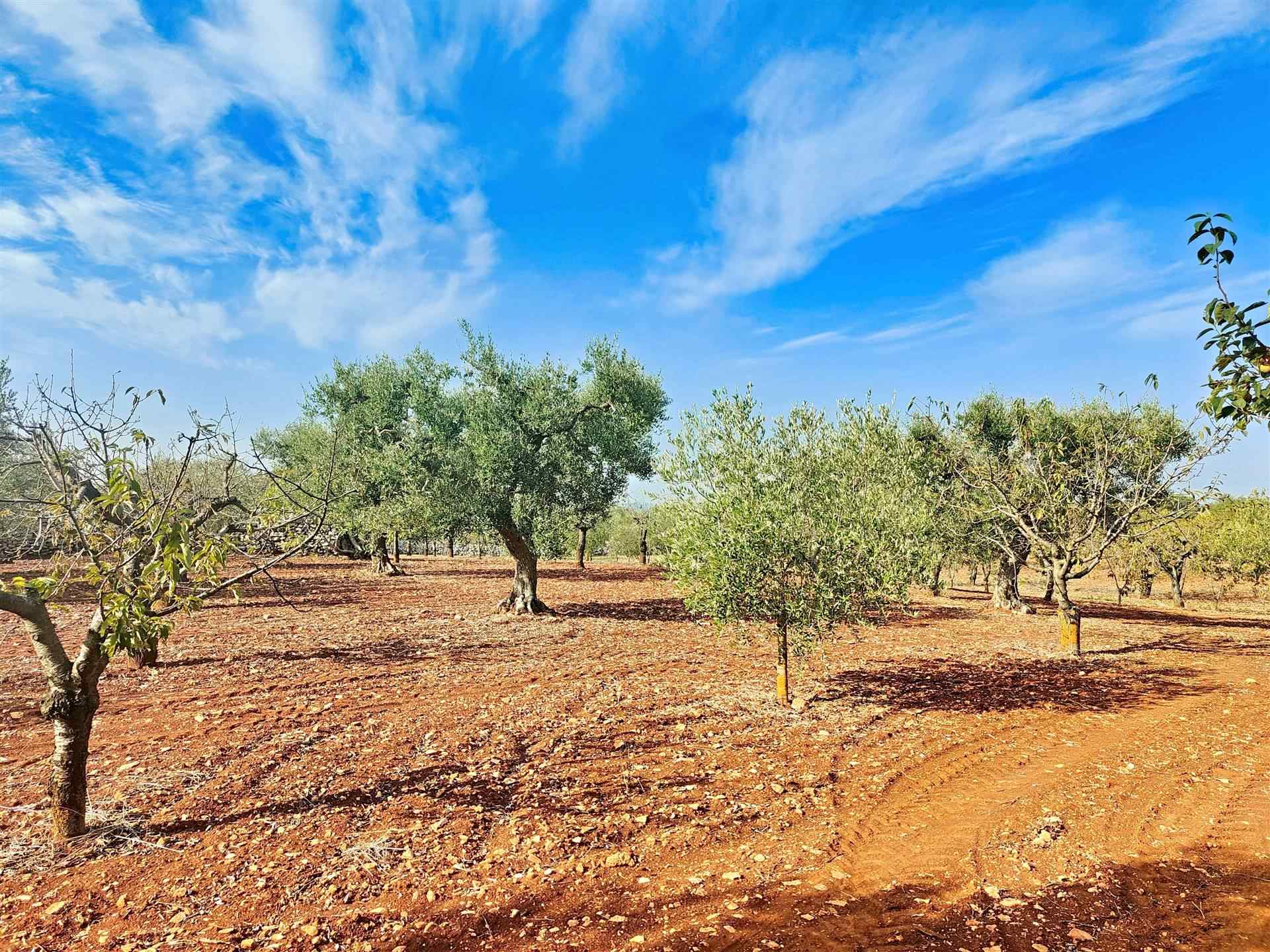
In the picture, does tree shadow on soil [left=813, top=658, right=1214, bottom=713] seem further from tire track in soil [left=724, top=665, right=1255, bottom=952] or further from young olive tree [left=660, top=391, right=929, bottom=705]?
young olive tree [left=660, top=391, right=929, bottom=705]

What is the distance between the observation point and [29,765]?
947 cm

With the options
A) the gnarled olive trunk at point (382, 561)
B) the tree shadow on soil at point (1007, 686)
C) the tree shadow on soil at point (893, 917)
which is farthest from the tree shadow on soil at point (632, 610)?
the gnarled olive trunk at point (382, 561)

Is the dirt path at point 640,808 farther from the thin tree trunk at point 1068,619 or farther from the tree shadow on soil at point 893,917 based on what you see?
the thin tree trunk at point 1068,619

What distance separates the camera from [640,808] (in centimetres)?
848

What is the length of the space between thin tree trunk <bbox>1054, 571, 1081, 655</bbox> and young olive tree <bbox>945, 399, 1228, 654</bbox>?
0.09ft

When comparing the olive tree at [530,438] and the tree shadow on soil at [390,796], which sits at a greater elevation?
the olive tree at [530,438]

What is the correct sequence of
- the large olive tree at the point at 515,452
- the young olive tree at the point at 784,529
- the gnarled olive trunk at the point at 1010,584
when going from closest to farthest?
1. the young olive tree at the point at 784,529
2. the large olive tree at the point at 515,452
3. the gnarled olive trunk at the point at 1010,584

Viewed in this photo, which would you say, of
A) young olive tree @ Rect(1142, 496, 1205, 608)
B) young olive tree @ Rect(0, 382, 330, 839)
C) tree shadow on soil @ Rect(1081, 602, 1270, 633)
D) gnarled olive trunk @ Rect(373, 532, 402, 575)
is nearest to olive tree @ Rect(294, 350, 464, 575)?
gnarled olive trunk @ Rect(373, 532, 402, 575)

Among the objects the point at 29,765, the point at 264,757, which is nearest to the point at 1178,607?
the point at 264,757

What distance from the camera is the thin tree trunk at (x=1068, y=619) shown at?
19609mm

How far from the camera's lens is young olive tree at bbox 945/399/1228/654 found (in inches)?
768

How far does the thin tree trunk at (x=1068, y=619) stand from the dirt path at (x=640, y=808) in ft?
7.00

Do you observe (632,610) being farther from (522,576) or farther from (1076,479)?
(1076,479)

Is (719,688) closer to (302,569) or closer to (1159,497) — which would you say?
(1159,497)
